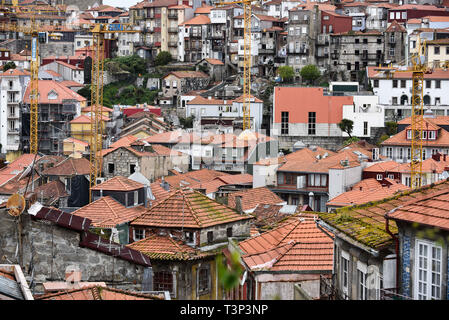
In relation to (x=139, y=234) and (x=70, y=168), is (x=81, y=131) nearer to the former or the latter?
(x=70, y=168)

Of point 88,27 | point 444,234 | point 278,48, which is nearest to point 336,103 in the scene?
point 278,48

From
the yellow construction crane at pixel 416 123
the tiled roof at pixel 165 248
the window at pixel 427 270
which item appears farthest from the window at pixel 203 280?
the yellow construction crane at pixel 416 123

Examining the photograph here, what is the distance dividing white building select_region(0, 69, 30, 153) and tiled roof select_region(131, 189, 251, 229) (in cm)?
6906

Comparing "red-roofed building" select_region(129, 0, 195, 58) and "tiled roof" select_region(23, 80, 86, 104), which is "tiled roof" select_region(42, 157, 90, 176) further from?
"red-roofed building" select_region(129, 0, 195, 58)

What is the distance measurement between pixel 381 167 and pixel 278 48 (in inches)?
1980

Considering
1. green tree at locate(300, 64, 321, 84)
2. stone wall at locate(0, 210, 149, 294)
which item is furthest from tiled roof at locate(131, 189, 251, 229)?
green tree at locate(300, 64, 321, 84)

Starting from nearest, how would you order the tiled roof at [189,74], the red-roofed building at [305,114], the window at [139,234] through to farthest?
the window at [139,234] → the red-roofed building at [305,114] → the tiled roof at [189,74]

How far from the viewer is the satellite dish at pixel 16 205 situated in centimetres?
1652

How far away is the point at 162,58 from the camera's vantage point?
111 m

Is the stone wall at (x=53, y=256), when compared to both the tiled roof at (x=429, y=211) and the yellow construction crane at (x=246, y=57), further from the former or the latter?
the yellow construction crane at (x=246, y=57)

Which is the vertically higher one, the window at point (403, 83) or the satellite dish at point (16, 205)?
the window at point (403, 83)

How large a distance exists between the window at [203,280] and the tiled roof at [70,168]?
34834 millimetres

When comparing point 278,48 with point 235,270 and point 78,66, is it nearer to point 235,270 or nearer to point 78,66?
point 78,66
